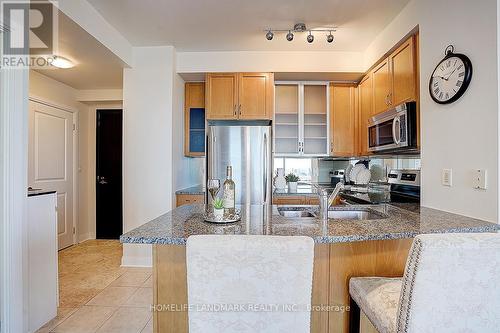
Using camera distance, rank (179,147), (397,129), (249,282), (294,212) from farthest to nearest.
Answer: (179,147)
(397,129)
(294,212)
(249,282)

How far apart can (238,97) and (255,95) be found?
0.20 meters

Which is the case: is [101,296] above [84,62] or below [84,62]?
below

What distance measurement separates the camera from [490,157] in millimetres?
1540

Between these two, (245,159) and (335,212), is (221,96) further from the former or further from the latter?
(335,212)

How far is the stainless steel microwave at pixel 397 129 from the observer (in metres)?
2.28

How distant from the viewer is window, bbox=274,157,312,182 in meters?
3.98

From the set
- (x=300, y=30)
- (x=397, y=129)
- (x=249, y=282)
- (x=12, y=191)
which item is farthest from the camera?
(x=300, y=30)

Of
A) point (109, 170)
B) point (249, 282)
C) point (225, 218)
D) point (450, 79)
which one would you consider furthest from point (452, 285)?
point (109, 170)

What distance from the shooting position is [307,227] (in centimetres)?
143

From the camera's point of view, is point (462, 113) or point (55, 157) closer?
point (462, 113)

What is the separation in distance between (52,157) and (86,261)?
1441mm

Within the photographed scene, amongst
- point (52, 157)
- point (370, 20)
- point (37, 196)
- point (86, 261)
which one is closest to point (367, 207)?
point (370, 20)

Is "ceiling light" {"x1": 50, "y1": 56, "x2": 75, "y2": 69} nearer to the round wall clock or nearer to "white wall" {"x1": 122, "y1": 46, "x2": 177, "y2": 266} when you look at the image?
"white wall" {"x1": 122, "y1": 46, "x2": 177, "y2": 266}

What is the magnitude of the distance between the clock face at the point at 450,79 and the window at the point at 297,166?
2.08 metres
